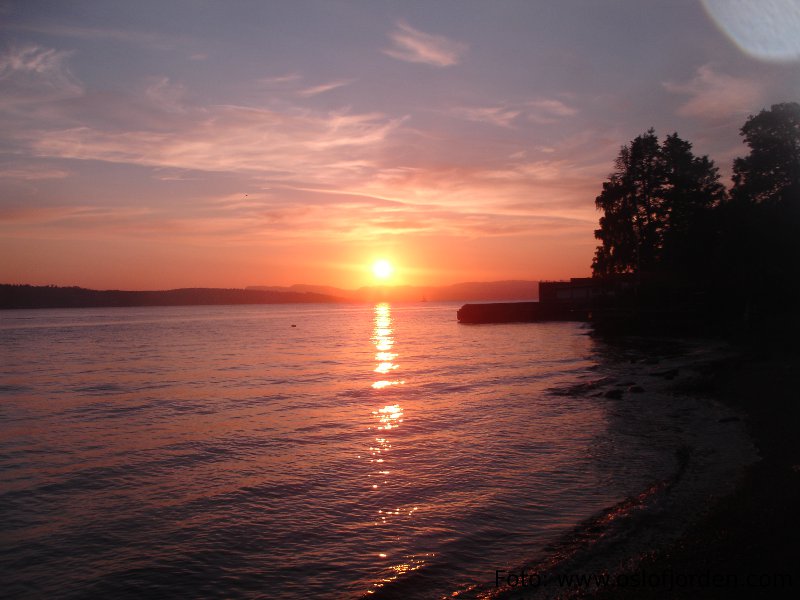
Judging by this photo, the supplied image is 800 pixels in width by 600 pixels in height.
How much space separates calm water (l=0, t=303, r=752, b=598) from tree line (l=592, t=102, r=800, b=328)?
2411 centimetres

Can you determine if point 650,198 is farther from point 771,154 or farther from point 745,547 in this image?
point 745,547

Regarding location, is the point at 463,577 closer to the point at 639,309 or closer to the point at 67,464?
the point at 67,464

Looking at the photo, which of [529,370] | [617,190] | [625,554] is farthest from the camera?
[617,190]

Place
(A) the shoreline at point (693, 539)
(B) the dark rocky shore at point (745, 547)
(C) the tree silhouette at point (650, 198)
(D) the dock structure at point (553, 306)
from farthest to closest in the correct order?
(D) the dock structure at point (553, 306)
(C) the tree silhouette at point (650, 198)
(A) the shoreline at point (693, 539)
(B) the dark rocky shore at point (745, 547)

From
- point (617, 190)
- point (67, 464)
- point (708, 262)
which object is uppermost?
point (617, 190)

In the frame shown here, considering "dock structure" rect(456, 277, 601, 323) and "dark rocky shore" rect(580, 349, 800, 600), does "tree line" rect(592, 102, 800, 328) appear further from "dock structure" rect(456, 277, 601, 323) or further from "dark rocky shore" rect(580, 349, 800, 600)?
"dark rocky shore" rect(580, 349, 800, 600)

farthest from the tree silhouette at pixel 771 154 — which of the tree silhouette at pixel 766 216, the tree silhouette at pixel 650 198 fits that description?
the tree silhouette at pixel 650 198

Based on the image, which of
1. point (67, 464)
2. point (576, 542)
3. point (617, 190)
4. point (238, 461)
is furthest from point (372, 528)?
point (617, 190)

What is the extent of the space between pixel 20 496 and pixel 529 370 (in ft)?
93.0

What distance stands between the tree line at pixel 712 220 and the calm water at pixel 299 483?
2411 centimetres

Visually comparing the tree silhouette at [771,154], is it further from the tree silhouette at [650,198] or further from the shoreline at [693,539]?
the shoreline at [693,539]

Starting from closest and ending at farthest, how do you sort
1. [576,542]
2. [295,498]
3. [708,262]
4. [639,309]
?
1. [576,542]
2. [295,498]
3. [708,262]
4. [639,309]

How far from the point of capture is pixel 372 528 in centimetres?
1102

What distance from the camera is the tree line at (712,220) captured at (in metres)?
42.2
